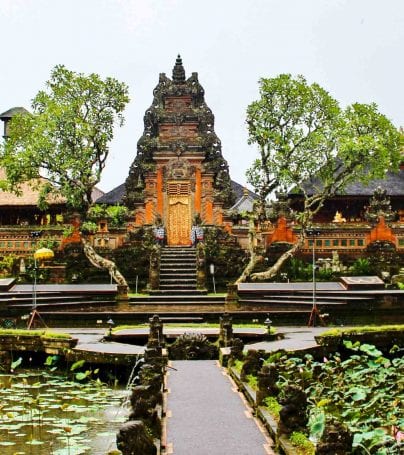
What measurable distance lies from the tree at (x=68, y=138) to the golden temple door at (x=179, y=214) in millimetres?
3818

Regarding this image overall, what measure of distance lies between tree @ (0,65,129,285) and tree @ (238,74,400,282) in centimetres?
597

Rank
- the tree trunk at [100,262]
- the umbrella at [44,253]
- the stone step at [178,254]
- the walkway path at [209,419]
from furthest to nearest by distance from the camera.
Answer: the stone step at [178,254] → the umbrella at [44,253] → the tree trunk at [100,262] → the walkway path at [209,419]

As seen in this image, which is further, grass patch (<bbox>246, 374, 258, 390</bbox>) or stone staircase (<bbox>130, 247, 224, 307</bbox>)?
stone staircase (<bbox>130, 247, 224, 307</bbox>)

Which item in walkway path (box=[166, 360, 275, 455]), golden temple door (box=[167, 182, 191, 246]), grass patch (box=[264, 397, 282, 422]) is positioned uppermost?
golden temple door (box=[167, 182, 191, 246])

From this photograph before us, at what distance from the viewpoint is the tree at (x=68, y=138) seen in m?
30.3

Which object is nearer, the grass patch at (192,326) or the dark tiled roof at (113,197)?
the grass patch at (192,326)

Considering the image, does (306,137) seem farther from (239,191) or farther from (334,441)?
(334,441)

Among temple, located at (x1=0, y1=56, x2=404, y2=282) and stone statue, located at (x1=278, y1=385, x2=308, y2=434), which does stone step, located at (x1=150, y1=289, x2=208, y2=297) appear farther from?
stone statue, located at (x1=278, y1=385, x2=308, y2=434)

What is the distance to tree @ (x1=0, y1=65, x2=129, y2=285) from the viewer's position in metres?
30.3

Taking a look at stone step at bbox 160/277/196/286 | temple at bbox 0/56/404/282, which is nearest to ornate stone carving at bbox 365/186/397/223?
temple at bbox 0/56/404/282

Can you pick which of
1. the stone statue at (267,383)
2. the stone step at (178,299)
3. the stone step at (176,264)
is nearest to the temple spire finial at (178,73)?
the stone step at (176,264)

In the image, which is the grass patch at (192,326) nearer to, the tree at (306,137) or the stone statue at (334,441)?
the tree at (306,137)

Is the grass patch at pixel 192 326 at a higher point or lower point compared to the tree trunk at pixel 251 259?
lower

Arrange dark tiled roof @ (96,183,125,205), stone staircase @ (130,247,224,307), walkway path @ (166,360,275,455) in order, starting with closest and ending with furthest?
walkway path @ (166,360,275,455) < stone staircase @ (130,247,224,307) < dark tiled roof @ (96,183,125,205)
